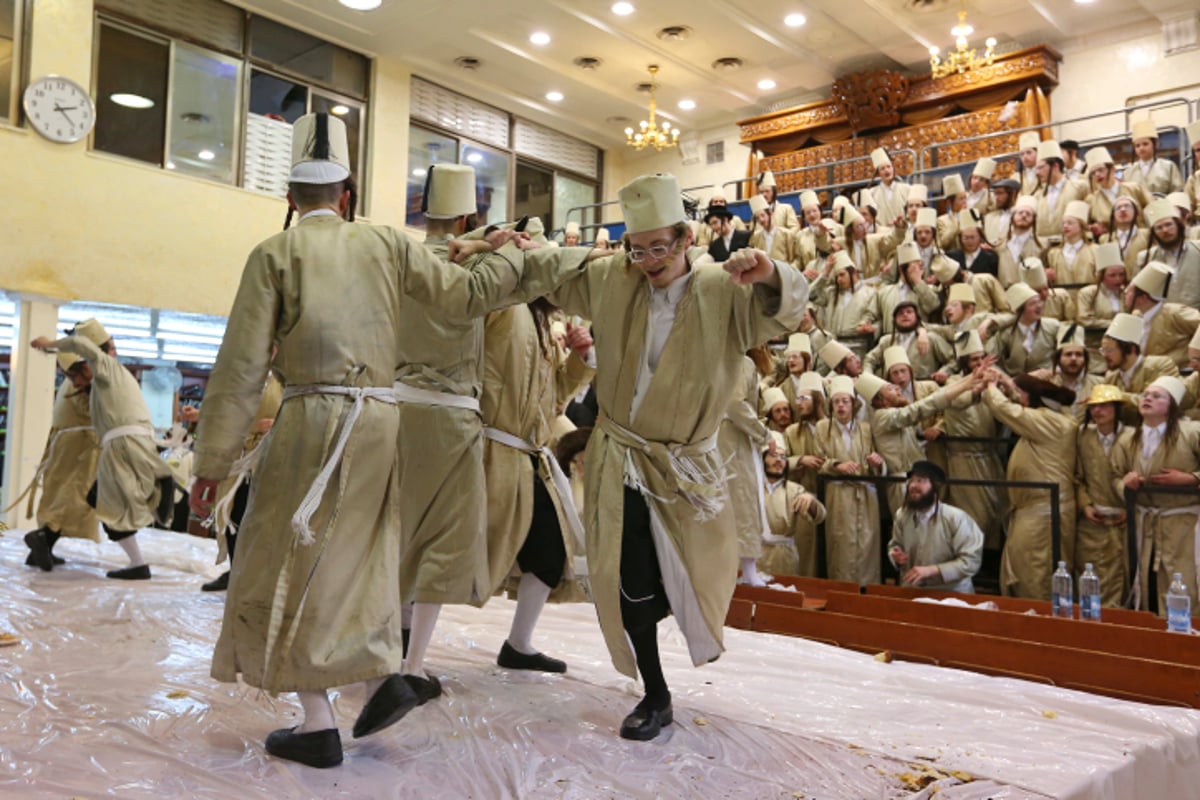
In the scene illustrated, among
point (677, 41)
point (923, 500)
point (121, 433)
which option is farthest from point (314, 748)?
point (677, 41)

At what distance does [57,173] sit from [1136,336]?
9270mm

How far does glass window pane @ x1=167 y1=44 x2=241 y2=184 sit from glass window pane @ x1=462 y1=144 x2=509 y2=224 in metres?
3.96

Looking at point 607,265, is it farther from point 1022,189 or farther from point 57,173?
point 57,173

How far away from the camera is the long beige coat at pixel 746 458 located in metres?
5.05

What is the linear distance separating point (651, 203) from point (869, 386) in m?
3.99

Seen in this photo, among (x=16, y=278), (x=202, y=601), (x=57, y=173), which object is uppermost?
(x=57, y=173)

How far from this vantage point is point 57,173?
9203 mm

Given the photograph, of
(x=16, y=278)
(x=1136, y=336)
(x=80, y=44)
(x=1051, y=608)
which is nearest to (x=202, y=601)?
(x=1051, y=608)

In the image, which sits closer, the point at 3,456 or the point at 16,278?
the point at 16,278

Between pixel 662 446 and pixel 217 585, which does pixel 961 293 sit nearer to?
pixel 662 446

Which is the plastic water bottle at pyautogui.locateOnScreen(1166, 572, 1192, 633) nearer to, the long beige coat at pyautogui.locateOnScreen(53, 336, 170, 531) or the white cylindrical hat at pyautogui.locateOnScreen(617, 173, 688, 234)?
the white cylindrical hat at pyautogui.locateOnScreen(617, 173, 688, 234)

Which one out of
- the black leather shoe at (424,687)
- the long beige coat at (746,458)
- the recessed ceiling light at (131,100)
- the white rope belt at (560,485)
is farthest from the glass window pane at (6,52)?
the black leather shoe at (424,687)

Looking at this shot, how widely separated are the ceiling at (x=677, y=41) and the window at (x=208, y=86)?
0.43 m

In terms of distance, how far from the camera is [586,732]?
2.57m
